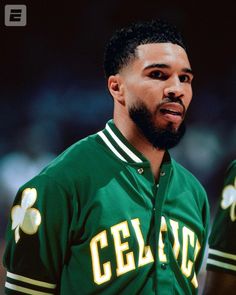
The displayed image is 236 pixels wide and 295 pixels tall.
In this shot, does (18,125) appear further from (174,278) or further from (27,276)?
(174,278)

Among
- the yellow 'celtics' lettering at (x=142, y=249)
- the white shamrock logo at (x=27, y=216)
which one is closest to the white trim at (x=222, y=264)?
the yellow 'celtics' lettering at (x=142, y=249)

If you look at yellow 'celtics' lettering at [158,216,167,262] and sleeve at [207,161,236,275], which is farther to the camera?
sleeve at [207,161,236,275]

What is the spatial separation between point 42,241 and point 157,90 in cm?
40

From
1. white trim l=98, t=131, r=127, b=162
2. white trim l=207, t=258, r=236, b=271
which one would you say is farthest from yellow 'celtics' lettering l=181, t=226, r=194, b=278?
white trim l=98, t=131, r=127, b=162

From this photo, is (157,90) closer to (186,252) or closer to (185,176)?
(185,176)

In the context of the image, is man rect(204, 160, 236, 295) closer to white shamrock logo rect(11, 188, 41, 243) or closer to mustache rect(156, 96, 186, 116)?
mustache rect(156, 96, 186, 116)

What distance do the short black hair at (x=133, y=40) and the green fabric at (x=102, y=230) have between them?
16cm

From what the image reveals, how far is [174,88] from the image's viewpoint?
121 centimetres

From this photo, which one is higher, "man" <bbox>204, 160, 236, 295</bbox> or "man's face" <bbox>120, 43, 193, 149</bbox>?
"man's face" <bbox>120, 43, 193, 149</bbox>

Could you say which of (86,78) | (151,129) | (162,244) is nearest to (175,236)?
(162,244)

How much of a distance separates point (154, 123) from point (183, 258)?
30cm

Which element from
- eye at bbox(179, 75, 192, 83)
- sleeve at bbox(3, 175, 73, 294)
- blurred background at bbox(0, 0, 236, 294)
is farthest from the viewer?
blurred background at bbox(0, 0, 236, 294)

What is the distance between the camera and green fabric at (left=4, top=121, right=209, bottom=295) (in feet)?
3.76

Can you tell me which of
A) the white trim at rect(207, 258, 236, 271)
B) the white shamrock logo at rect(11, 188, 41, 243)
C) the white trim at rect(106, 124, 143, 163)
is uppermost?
the white trim at rect(106, 124, 143, 163)
